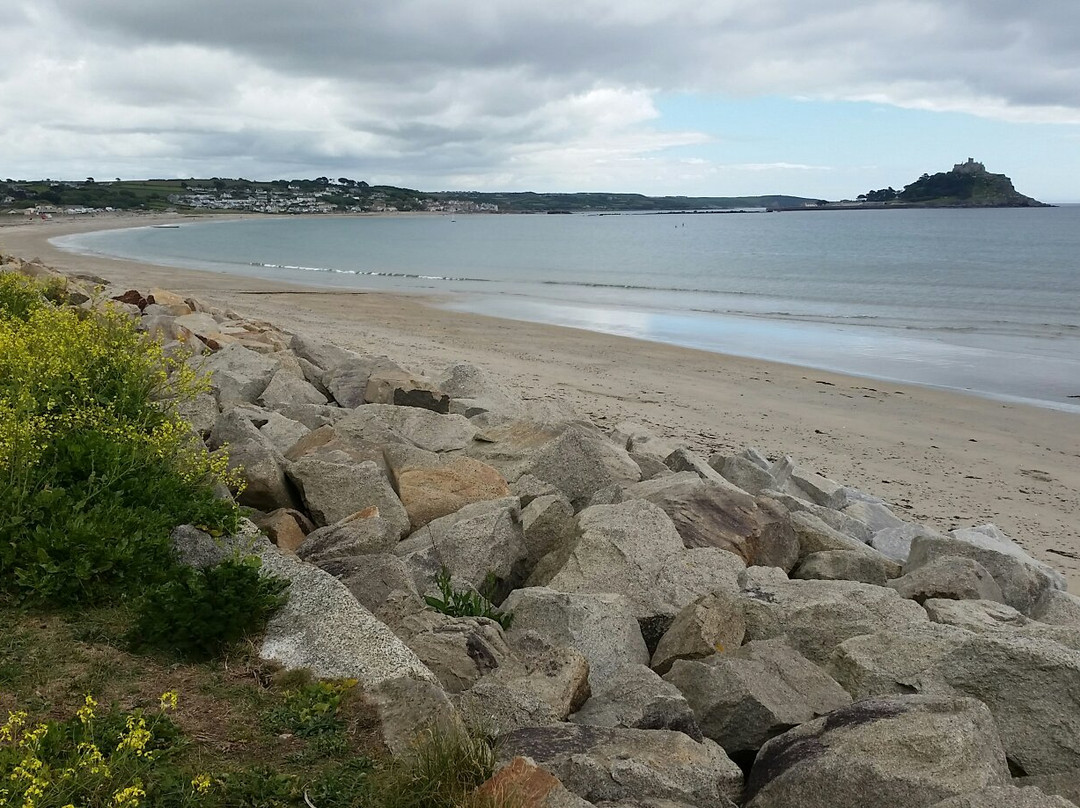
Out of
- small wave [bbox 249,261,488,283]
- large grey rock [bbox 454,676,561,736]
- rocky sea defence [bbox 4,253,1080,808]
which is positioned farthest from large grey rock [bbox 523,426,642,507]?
small wave [bbox 249,261,488,283]

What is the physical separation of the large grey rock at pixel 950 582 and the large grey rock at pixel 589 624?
2.05m

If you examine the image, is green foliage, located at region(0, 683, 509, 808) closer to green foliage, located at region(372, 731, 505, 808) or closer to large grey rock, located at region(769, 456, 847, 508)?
green foliage, located at region(372, 731, 505, 808)

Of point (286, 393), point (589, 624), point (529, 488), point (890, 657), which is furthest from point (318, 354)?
point (890, 657)

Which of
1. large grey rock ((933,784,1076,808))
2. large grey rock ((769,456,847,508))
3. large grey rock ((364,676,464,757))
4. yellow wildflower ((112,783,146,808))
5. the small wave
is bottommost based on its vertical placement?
the small wave

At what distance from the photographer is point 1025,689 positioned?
4.16 metres

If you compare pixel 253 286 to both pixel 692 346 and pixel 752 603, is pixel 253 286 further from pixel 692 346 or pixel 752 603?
pixel 752 603

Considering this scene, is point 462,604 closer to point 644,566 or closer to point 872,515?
point 644,566

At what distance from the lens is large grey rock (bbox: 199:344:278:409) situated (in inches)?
391

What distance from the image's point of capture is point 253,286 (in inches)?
1403

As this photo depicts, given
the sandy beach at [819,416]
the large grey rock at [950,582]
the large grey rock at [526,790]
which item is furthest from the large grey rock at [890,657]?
the sandy beach at [819,416]

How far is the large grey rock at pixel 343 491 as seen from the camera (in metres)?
6.50

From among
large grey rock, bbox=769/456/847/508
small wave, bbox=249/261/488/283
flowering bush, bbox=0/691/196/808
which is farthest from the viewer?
small wave, bbox=249/261/488/283

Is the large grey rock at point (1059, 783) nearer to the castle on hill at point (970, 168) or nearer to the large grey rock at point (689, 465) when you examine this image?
the large grey rock at point (689, 465)

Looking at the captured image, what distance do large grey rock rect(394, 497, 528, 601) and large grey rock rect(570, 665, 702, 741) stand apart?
1434mm
